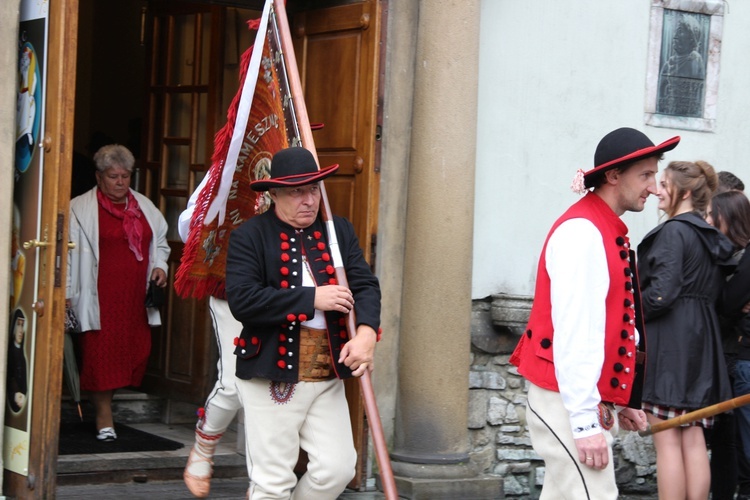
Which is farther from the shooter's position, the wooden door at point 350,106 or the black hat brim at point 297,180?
the wooden door at point 350,106

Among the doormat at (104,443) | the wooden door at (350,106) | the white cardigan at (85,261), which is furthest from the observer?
the white cardigan at (85,261)

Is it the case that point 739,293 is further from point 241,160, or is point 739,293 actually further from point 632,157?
point 241,160

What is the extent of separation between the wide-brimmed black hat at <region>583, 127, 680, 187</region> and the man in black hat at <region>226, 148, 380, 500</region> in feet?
3.68

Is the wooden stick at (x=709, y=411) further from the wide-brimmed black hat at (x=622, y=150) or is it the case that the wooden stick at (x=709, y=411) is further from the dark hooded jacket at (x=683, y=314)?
the dark hooded jacket at (x=683, y=314)

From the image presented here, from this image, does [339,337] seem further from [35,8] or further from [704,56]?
[704,56]

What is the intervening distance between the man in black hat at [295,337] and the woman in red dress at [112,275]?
2576 mm

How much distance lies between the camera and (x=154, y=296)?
25.7 feet

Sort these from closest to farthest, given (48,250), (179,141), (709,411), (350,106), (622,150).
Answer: (622,150) → (709,411) → (48,250) → (350,106) → (179,141)

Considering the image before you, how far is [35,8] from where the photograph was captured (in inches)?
236

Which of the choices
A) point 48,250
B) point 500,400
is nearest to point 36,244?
point 48,250

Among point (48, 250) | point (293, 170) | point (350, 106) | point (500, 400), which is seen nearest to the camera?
point (293, 170)

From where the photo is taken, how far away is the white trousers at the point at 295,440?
5.15 meters

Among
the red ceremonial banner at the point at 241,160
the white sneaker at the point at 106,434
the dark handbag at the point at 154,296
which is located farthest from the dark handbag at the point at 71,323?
the red ceremonial banner at the point at 241,160

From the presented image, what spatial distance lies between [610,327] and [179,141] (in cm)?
468
